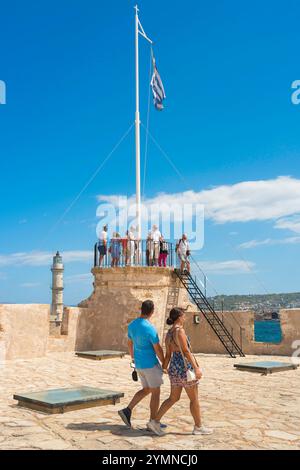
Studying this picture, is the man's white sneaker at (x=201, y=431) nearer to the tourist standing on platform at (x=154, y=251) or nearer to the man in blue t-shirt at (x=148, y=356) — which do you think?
the man in blue t-shirt at (x=148, y=356)

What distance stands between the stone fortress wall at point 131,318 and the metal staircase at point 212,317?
0.29m

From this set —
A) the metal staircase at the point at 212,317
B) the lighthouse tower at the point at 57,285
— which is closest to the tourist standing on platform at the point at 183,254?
Answer: the metal staircase at the point at 212,317

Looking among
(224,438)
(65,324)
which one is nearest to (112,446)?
(224,438)

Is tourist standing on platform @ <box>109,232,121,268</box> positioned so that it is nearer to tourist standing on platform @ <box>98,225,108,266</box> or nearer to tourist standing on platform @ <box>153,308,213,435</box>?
tourist standing on platform @ <box>98,225,108,266</box>

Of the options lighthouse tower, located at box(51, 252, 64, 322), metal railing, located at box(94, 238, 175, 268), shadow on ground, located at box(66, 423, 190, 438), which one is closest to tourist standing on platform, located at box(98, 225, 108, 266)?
metal railing, located at box(94, 238, 175, 268)

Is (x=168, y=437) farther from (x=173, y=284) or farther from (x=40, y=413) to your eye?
(x=173, y=284)

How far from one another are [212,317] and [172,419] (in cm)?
1102

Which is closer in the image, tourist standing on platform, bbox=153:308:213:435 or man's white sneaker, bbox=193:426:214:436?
tourist standing on platform, bbox=153:308:213:435

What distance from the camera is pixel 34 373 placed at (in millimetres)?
11711

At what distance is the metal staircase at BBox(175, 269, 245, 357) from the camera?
1645 cm

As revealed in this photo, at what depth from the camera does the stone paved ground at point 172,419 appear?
553 centimetres

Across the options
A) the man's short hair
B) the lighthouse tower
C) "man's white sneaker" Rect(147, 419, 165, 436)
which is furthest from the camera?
the lighthouse tower

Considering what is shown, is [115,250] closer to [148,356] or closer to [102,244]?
[102,244]

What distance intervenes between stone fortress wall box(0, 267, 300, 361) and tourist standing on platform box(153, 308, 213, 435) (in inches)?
414
